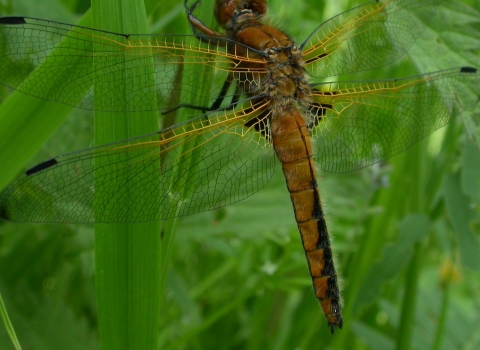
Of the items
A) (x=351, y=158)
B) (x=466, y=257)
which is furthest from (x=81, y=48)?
(x=466, y=257)

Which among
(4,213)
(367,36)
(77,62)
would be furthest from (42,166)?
(367,36)

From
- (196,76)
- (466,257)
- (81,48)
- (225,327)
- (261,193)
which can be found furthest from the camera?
(225,327)

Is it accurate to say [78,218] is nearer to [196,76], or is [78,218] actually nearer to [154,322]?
[154,322]

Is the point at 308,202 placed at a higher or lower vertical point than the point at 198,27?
lower

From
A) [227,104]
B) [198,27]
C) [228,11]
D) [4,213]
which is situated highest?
[228,11]

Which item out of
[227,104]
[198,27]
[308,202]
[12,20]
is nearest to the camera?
[12,20]

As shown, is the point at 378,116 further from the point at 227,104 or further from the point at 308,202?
the point at 227,104

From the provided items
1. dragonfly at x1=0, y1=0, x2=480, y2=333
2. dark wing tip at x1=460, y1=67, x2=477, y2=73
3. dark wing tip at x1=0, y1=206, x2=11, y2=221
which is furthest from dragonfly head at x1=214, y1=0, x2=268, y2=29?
dark wing tip at x1=0, y1=206, x2=11, y2=221

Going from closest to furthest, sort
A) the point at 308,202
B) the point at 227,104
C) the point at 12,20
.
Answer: the point at 12,20
the point at 227,104
the point at 308,202
